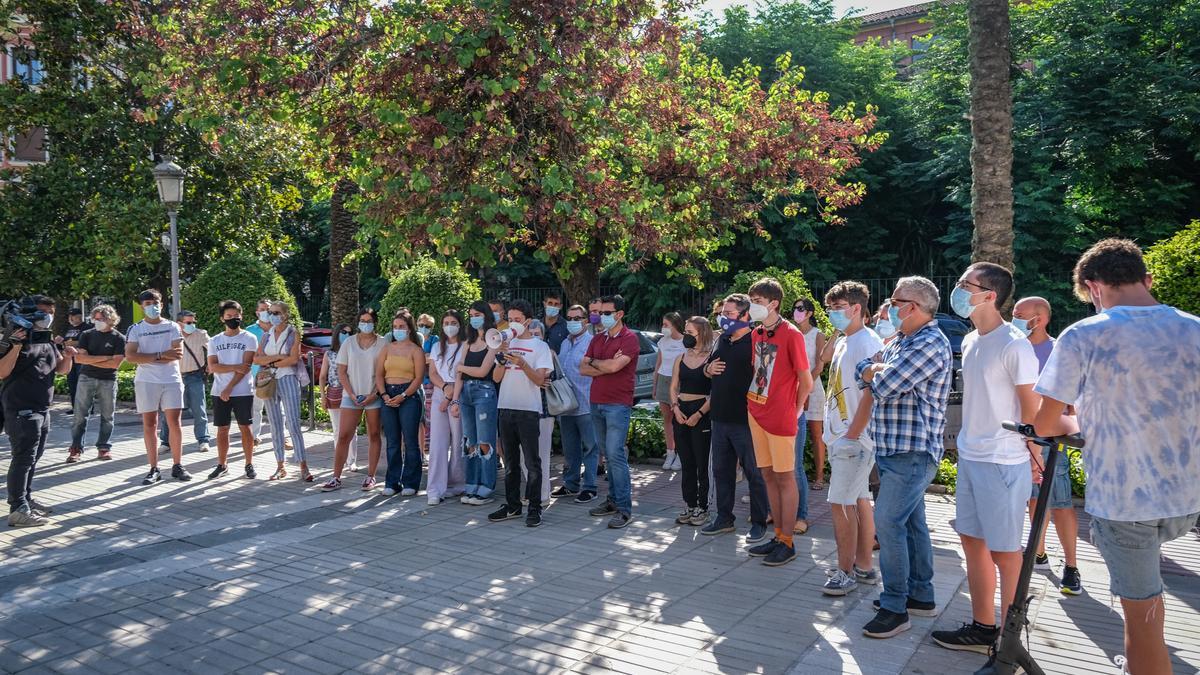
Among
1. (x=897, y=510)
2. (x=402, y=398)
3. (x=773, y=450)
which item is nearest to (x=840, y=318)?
(x=773, y=450)

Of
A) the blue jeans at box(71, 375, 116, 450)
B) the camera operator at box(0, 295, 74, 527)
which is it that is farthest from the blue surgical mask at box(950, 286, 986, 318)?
the blue jeans at box(71, 375, 116, 450)

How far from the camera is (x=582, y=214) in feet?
32.2

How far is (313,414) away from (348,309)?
2.20m

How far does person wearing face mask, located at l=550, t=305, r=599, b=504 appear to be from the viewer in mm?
8898

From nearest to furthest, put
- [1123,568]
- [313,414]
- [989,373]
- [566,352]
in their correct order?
[1123,568]
[989,373]
[566,352]
[313,414]

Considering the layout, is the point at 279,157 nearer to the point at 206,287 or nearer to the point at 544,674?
the point at 206,287

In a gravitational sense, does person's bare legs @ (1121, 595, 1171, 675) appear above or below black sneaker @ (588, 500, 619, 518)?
above

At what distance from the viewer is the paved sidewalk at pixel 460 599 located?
4879mm

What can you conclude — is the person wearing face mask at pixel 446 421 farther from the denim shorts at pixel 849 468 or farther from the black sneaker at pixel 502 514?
the denim shorts at pixel 849 468

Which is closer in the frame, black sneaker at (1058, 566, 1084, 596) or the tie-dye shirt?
the tie-dye shirt

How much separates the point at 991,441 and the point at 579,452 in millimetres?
5232

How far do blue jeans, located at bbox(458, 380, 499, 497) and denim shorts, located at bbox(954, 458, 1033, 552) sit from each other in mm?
4889

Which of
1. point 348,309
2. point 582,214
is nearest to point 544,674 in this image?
point 582,214

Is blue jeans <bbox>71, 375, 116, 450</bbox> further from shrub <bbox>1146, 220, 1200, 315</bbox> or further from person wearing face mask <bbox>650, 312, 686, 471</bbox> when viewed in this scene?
shrub <bbox>1146, 220, 1200, 315</bbox>
